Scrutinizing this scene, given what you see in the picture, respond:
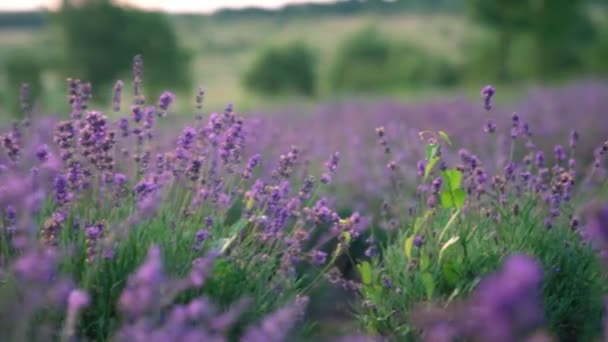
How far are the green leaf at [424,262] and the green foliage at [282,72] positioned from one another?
4023 centimetres

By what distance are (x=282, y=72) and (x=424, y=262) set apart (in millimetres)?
41522

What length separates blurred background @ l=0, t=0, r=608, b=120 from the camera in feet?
86.0

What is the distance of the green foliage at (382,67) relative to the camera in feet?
128

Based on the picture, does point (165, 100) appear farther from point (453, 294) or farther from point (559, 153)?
point (559, 153)

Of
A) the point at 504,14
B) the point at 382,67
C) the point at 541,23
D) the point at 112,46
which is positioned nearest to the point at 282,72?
the point at 382,67

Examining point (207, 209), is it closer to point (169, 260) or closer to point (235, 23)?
point (169, 260)

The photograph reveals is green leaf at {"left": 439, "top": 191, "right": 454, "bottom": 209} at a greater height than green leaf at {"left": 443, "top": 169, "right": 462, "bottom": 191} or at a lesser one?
lesser

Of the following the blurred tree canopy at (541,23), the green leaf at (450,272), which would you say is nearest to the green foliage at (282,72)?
the blurred tree canopy at (541,23)

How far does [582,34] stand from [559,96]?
76.7 ft

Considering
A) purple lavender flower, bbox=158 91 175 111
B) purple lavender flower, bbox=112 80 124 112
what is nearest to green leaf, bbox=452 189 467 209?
purple lavender flower, bbox=158 91 175 111

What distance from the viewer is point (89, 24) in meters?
27.8

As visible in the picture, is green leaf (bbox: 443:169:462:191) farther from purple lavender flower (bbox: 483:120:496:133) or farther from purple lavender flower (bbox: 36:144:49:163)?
purple lavender flower (bbox: 36:144:49:163)

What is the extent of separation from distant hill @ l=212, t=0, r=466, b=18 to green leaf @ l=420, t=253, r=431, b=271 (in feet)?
216

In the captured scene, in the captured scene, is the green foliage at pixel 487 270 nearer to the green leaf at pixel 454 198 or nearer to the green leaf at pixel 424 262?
the green leaf at pixel 424 262
